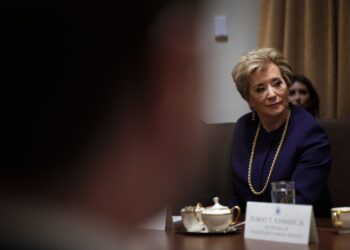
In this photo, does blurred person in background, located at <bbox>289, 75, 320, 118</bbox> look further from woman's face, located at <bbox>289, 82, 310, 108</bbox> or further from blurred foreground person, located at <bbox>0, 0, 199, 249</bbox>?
blurred foreground person, located at <bbox>0, 0, 199, 249</bbox>

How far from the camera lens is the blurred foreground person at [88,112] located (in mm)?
134

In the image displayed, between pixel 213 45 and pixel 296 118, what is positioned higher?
pixel 213 45

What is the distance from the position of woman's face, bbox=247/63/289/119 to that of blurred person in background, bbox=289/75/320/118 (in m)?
0.61

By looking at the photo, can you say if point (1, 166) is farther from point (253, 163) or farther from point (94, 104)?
point (253, 163)

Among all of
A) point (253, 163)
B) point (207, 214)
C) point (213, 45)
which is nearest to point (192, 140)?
point (213, 45)

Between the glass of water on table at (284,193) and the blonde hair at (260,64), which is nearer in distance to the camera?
the glass of water on table at (284,193)

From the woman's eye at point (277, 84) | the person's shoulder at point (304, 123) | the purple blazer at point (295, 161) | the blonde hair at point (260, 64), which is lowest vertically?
the purple blazer at point (295, 161)

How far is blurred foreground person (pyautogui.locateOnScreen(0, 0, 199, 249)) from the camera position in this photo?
0.13m

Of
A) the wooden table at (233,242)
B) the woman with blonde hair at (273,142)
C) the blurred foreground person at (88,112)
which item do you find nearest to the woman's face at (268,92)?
the woman with blonde hair at (273,142)

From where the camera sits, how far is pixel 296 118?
2012 millimetres

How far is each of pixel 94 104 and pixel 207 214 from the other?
1176mm

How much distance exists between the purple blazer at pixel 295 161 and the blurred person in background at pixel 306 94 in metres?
0.60

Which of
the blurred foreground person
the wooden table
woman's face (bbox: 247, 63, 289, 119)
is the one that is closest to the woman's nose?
woman's face (bbox: 247, 63, 289, 119)

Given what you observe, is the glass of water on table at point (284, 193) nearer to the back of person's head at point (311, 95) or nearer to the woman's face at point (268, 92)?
the woman's face at point (268, 92)
